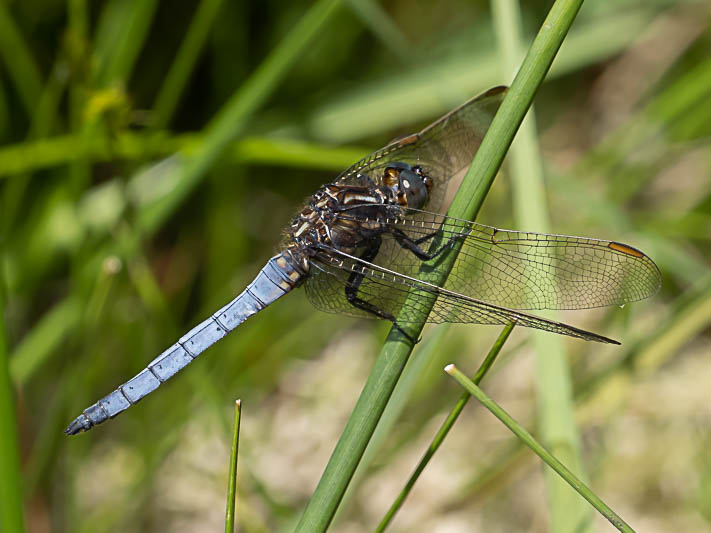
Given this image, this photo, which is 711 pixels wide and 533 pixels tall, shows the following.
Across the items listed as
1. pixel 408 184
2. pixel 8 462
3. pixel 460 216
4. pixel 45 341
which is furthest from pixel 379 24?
pixel 8 462

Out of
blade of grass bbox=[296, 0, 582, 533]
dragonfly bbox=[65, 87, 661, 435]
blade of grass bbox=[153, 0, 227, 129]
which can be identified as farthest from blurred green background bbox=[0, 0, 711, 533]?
blade of grass bbox=[296, 0, 582, 533]

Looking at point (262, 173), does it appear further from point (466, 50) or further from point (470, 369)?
point (470, 369)

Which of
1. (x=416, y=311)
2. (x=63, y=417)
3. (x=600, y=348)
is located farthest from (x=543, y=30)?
(x=600, y=348)

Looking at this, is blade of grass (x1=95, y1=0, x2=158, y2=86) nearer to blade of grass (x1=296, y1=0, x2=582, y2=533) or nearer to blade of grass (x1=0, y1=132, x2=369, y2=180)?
blade of grass (x1=0, y1=132, x2=369, y2=180)

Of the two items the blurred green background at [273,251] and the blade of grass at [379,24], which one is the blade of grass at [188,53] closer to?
the blurred green background at [273,251]

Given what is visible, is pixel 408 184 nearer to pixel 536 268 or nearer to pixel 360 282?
pixel 360 282

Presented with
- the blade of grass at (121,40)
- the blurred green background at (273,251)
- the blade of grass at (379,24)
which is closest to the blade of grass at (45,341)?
the blurred green background at (273,251)
